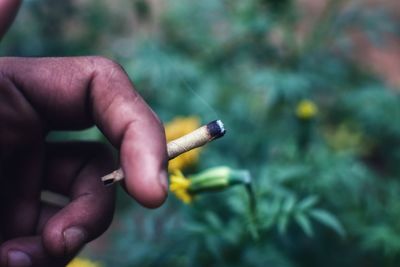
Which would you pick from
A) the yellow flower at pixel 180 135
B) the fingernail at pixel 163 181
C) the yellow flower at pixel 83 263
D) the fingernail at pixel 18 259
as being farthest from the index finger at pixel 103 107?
the yellow flower at pixel 83 263

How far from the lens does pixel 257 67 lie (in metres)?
1.56

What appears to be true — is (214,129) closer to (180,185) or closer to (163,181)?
(163,181)

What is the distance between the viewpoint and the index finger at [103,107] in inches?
20.6

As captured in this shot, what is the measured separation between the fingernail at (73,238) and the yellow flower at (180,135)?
500mm

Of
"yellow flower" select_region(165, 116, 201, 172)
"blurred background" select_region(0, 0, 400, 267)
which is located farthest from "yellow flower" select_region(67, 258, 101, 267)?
"yellow flower" select_region(165, 116, 201, 172)

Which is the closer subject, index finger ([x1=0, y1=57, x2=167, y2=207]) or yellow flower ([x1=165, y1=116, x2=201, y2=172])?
index finger ([x1=0, y1=57, x2=167, y2=207])

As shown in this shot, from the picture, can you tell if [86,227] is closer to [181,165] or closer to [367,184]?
[181,165]

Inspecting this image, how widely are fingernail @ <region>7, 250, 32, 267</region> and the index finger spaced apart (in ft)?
0.43

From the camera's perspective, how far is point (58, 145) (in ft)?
2.43

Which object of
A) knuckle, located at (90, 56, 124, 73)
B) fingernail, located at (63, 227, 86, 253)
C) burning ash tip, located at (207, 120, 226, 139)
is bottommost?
fingernail, located at (63, 227, 86, 253)

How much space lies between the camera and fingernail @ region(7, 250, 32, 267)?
0.60m

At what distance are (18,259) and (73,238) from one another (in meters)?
0.06

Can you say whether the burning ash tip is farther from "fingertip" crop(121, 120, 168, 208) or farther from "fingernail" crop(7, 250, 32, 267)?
"fingernail" crop(7, 250, 32, 267)

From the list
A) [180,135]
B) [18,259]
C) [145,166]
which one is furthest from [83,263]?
[145,166]
